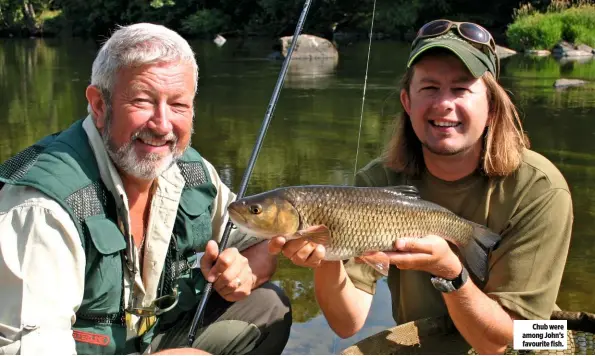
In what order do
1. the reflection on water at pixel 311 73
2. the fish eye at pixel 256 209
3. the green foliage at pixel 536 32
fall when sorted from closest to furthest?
the fish eye at pixel 256 209 → the reflection on water at pixel 311 73 → the green foliage at pixel 536 32

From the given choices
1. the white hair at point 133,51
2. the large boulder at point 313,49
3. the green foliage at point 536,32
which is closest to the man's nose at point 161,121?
the white hair at point 133,51

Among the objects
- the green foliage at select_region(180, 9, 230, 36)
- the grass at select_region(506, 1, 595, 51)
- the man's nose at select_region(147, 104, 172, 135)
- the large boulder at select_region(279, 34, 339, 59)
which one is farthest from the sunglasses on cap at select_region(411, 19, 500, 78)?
the green foliage at select_region(180, 9, 230, 36)

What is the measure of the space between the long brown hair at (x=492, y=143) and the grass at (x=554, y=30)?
75.3 feet

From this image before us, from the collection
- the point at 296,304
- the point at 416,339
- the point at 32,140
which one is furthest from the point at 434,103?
the point at 32,140

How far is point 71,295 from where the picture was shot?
235cm

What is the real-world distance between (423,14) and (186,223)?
34.1 m

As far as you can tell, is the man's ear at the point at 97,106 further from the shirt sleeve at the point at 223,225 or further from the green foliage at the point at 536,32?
the green foliage at the point at 536,32

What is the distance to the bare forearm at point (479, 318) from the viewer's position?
267cm

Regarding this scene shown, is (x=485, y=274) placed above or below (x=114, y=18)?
above

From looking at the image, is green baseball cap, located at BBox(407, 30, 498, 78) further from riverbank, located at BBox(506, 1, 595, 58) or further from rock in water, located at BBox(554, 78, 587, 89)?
riverbank, located at BBox(506, 1, 595, 58)

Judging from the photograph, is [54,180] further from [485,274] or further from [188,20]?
[188,20]

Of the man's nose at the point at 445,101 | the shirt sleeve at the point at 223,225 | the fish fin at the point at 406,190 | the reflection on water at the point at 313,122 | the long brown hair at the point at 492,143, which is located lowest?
the reflection on water at the point at 313,122

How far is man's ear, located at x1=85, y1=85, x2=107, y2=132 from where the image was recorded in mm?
2744

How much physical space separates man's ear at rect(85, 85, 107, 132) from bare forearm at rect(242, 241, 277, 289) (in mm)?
893
